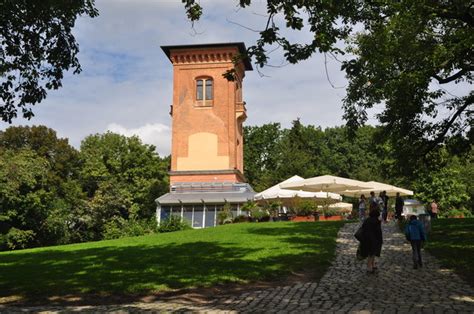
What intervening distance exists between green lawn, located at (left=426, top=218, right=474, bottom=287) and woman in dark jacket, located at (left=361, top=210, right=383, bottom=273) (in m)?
1.84

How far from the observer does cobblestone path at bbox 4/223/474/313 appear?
7.66 m

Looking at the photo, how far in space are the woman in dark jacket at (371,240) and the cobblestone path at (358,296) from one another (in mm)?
435

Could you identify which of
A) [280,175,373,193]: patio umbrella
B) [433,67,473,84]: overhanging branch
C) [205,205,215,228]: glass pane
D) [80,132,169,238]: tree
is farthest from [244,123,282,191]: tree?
[433,67,473,84]: overhanging branch

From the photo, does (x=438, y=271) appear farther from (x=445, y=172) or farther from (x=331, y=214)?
(x=445, y=172)

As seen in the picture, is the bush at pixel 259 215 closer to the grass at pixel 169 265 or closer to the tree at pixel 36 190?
the grass at pixel 169 265

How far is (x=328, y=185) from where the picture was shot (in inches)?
1018

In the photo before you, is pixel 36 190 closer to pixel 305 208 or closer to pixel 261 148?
pixel 305 208

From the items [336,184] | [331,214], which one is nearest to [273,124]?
[331,214]

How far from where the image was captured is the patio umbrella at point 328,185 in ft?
83.9

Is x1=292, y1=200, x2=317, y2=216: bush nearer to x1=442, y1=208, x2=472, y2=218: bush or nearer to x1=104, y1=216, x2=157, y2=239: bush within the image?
x1=104, y1=216, x2=157, y2=239: bush

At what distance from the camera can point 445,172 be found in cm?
→ 4719

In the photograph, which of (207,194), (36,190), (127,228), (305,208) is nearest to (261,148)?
(207,194)

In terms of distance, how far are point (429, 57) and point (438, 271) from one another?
18.4 ft

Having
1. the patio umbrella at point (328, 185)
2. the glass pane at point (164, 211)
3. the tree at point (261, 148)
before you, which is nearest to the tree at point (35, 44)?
the patio umbrella at point (328, 185)
